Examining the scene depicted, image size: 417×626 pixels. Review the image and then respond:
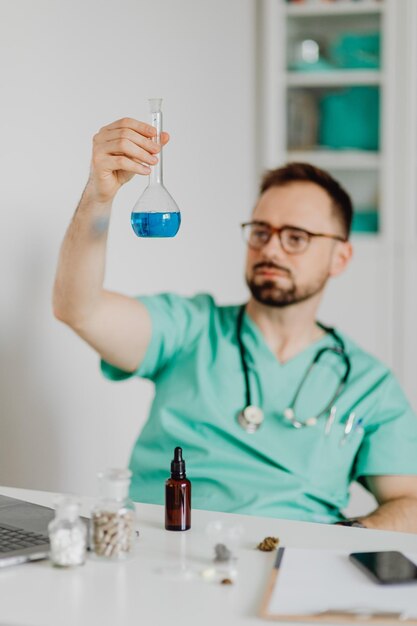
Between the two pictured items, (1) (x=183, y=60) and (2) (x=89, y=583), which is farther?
(1) (x=183, y=60)

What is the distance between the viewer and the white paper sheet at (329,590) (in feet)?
4.00

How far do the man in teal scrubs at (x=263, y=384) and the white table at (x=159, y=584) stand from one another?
15.1 inches

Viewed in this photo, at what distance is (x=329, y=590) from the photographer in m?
1.28

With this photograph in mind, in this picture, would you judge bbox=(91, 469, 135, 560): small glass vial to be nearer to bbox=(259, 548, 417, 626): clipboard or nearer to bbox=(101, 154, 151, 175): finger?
bbox=(259, 548, 417, 626): clipboard

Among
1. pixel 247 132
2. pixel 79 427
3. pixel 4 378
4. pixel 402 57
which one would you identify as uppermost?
pixel 402 57

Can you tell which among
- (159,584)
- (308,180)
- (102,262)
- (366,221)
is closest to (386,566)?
(159,584)

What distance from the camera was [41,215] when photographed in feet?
7.59

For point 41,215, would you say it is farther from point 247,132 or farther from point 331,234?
point 247,132

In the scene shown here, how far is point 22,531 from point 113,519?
6.6 inches

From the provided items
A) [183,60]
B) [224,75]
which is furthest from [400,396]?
[224,75]

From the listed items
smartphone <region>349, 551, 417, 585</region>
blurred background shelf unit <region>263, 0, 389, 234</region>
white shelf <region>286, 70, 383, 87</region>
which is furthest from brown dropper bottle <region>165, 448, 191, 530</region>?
white shelf <region>286, 70, 383, 87</region>

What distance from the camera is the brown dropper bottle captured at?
5.06 ft

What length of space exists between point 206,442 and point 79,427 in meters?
0.54

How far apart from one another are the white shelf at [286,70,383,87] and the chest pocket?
74.5 inches
